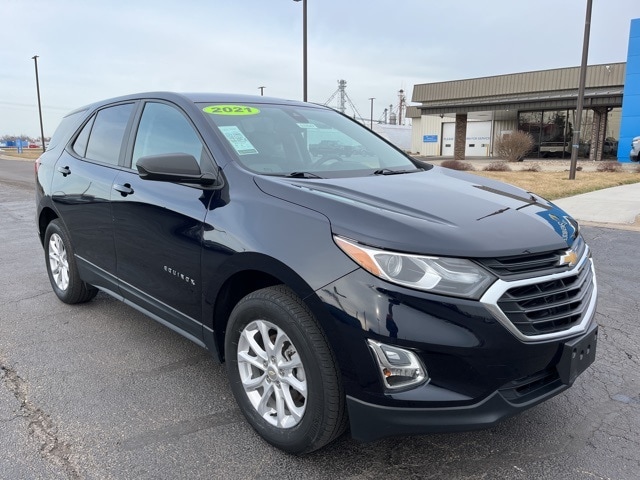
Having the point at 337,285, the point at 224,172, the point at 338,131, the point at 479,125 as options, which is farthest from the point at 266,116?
the point at 479,125

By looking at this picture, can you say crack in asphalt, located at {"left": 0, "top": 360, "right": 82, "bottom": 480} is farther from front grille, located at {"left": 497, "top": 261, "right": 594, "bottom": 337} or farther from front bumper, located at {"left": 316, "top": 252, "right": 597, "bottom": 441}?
front grille, located at {"left": 497, "top": 261, "right": 594, "bottom": 337}

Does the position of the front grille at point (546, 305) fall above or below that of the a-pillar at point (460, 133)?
below

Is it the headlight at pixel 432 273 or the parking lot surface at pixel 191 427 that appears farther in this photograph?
the parking lot surface at pixel 191 427

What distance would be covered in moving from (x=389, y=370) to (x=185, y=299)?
1.37 metres

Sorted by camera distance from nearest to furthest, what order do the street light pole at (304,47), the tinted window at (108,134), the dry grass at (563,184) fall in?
1. the tinted window at (108,134)
2. the dry grass at (563,184)
3. the street light pole at (304,47)

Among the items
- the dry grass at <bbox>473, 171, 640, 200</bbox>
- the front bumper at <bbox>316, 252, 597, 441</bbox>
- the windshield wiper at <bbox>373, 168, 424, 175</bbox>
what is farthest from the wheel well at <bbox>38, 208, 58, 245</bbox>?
the dry grass at <bbox>473, 171, 640, 200</bbox>

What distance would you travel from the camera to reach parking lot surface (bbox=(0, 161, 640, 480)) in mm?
2414

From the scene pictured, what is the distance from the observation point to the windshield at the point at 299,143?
2.99 meters

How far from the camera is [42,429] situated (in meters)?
2.73

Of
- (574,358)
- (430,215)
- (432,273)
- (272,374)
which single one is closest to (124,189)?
(272,374)

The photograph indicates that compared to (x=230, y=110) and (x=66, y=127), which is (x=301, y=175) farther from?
(x=66, y=127)

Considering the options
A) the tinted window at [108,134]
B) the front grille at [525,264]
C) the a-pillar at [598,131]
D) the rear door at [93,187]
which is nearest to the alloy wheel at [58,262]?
the rear door at [93,187]

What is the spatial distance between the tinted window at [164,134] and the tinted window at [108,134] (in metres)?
0.27

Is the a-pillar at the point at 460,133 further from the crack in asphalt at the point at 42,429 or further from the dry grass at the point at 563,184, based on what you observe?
the crack in asphalt at the point at 42,429
